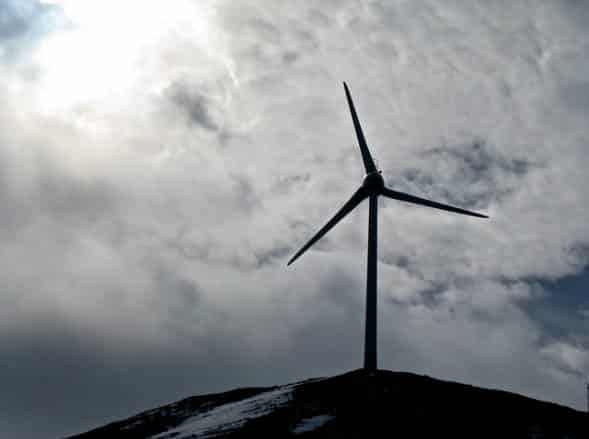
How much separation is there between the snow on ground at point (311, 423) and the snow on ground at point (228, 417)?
728 cm

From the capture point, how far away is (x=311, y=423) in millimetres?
53188

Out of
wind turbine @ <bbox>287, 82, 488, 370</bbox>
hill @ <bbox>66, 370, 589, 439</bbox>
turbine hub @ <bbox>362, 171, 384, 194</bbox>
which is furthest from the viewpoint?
turbine hub @ <bbox>362, 171, 384, 194</bbox>

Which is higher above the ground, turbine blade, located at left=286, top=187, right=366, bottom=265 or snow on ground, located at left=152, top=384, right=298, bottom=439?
turbine blade, located at left=286, top=187, right=366, bottom=265

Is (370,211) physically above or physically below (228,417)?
above

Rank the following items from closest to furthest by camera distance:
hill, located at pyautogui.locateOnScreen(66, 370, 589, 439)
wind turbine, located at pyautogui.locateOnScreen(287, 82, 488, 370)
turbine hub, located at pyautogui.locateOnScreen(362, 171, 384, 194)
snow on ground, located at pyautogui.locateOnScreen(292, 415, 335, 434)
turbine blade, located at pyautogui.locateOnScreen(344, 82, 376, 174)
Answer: hill, located at pyautogui.locateOnScreen(66, 370, 589, 439)
snow on ground, located at pyautogui.locateOnScreen(292, 415, 335, 434)
wind turbine, located at pyautogui.locateOnScreen(287, 82, 488, 370)
turbine hub, located at pyautogui.locateOnScreen(362, 171, 384, 194)
turbine blade, located at pyautogui.locateOnScreen(344, 82, 376, 174)

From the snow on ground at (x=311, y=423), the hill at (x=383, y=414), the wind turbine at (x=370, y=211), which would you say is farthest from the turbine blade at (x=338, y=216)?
the snow on ground at (x=311, y=423)

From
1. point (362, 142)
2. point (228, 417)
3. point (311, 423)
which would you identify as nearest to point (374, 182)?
point (362, 142)

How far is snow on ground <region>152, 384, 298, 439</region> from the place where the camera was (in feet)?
198

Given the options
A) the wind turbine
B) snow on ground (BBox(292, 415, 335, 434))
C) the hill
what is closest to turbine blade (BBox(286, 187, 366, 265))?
the wind turbine

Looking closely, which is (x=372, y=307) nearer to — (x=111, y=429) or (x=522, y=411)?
(x=522, y=411)

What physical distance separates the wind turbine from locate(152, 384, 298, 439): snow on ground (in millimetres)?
10897

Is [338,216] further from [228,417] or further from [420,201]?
[228,417]

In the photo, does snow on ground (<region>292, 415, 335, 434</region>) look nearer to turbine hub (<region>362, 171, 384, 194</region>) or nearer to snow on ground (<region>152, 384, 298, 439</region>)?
snow on ground (<region>152, 384, 298, 439</region>)

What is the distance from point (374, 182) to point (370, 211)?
328 centimetres
